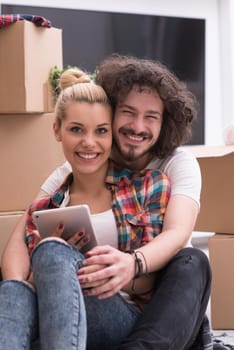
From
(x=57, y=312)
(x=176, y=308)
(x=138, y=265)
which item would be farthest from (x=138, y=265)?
(x=57, y=312)

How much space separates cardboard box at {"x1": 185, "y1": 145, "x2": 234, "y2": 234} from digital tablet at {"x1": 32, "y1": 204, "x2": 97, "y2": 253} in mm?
793

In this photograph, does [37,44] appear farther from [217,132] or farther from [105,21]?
[217,132]

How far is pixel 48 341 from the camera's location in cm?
98

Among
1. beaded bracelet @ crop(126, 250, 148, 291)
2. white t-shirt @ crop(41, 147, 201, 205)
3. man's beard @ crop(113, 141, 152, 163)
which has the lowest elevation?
beaded bracelet @ crop(126, 250, 148, 291)

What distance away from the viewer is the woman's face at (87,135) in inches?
49.3

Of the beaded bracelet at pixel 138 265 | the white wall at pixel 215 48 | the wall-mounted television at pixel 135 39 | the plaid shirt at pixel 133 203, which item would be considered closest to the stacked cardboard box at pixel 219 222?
the plaid shirt at pixel 133 203

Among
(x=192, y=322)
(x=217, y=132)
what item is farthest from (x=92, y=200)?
(x=217, y=132)

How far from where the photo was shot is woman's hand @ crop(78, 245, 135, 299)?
107 cm

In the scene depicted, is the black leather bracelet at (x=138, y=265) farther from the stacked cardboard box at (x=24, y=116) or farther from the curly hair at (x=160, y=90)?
→ the stacked cardboard box at (x=24, y=116)

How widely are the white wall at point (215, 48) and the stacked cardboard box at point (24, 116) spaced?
1.36 meters

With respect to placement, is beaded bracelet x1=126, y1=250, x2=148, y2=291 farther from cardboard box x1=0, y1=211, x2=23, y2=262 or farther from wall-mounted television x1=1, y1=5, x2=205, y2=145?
wall-mounted television x1=1, y1=5, x2=205, y2=145

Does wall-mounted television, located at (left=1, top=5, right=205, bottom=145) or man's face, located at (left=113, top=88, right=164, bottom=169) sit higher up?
wall-mounted television, located at (left=1, top=5, right=205, bottom=145)

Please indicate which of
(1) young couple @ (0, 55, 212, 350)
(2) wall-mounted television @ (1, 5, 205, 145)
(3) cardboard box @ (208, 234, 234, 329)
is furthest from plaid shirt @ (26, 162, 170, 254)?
(2) wall-mounted television @ (1, 5, 205, 145)

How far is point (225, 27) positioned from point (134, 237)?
7.60ft
